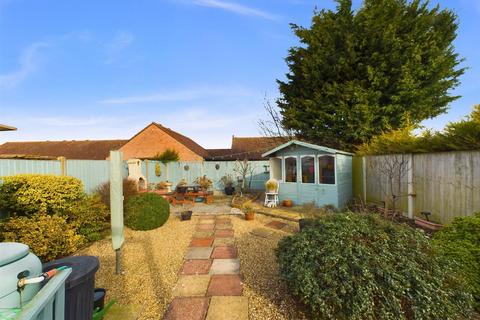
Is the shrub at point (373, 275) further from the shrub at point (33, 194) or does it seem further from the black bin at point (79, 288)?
the shrub at point (33, 194)

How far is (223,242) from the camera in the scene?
228 inches

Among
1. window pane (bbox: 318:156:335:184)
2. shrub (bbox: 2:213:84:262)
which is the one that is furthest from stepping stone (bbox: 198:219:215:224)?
window pane (bbox: 318:156:335:184)

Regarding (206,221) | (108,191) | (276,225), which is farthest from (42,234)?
(276,225)

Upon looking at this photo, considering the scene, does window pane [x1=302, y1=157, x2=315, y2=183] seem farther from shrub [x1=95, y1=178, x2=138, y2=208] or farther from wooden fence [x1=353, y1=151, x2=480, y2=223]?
shrub [x1=95, y1=178, x2=138, y2=208]

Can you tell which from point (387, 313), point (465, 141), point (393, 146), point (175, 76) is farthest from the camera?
point (175, 76)

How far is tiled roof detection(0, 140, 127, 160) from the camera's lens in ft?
78.2

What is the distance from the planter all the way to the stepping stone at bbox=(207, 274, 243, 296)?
15.4 feet

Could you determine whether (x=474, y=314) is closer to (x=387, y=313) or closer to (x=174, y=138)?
(x=387, y=313)

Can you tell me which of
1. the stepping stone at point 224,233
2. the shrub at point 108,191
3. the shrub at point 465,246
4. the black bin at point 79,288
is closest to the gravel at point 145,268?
the stepping stone at point 224,233

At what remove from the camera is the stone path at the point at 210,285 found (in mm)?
3014

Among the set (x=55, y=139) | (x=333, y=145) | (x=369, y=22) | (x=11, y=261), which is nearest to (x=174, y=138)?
(x=333, y=145)

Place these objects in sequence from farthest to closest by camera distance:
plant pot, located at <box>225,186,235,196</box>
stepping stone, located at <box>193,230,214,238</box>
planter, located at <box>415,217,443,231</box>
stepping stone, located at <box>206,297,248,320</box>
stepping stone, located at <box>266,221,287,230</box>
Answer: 1. plant pot, located at <box>225,186,235,196</box>
2. stepping stone, located at <box>266,221,287,230</box>
3. stepping stone, located at <box>193,230,214,238</box>
4. planter, located at <box>415,217,443,231</box>
5. stepping stone, located at <box>206,297,248,320</box>

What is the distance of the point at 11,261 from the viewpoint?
1533 millimetres

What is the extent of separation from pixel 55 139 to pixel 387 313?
Result: 114 ft
